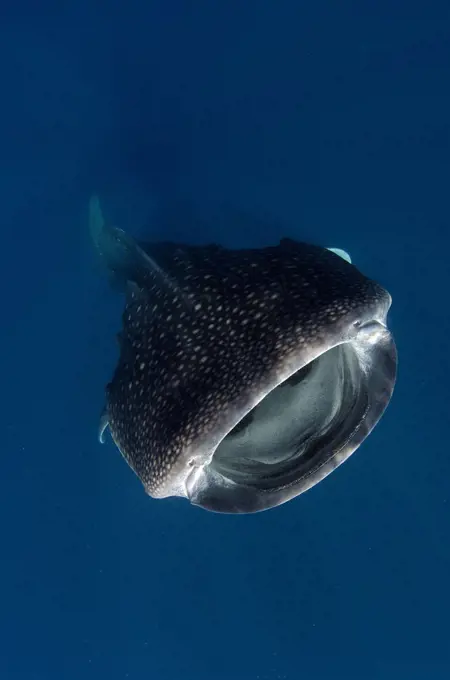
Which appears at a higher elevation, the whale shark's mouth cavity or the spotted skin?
the spotted skin

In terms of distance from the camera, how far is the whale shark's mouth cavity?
12.1 feet

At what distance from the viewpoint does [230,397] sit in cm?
297

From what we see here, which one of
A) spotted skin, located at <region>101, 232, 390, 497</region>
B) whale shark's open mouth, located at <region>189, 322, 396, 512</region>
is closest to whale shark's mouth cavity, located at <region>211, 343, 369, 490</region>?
whale shark's open mouth, located at <region>189, 322, 396, 512</region>

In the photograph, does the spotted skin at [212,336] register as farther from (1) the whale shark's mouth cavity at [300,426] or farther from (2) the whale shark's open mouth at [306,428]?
(1) the whale shark's mouth cavity at [300,426]

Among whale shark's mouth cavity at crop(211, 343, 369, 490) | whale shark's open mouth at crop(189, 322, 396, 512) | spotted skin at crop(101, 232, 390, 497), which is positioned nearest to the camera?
spotted skin at crop(101, 232, 390, 497)

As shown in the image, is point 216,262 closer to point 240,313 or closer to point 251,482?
point 240,313

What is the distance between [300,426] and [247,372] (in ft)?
3.69

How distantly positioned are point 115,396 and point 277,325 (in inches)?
49.0

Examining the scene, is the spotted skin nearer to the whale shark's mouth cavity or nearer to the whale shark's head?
the whale shark's head

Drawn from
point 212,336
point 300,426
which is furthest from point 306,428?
point 212,336

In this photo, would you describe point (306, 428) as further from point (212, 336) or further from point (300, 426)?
point (212, 336)

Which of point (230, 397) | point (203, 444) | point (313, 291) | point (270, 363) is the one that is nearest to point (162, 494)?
point (203, 444)

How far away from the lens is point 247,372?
2.99 metres

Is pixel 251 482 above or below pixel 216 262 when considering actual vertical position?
below
